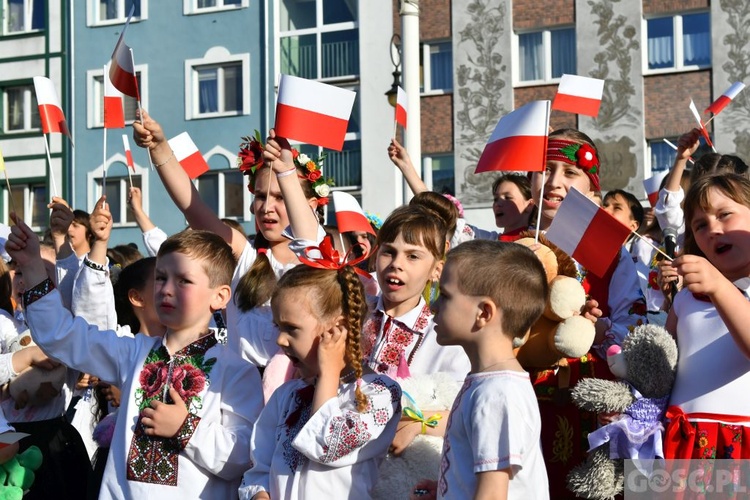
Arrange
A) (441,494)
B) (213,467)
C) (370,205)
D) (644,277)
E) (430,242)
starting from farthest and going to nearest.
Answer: (370,205), (644,277), (430,242), (213,467), (441,494)

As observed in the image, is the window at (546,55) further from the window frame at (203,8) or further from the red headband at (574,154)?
the red headband at (574,154)

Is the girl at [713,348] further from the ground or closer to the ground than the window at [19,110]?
closer to the ground

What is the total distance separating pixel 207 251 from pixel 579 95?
335 cm

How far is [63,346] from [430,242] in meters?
1.49

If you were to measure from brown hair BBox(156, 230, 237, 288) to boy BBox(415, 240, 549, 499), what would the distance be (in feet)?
3.73

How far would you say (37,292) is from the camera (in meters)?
3.97

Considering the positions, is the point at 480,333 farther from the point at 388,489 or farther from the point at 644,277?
the point at 644,277

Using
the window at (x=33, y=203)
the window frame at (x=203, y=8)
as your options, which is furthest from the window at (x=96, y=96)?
the window at (x=33, y=203)

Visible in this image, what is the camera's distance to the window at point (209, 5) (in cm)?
2342

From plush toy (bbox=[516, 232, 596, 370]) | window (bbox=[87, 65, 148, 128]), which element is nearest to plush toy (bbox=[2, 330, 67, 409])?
plush toy (bbox=[516, 232, 596, 370])

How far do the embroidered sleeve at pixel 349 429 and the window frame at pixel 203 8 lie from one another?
20.8 meters

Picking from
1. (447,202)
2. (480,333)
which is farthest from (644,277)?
(480,333)

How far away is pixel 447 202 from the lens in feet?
17.1

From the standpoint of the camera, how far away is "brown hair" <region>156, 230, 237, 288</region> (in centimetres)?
411
